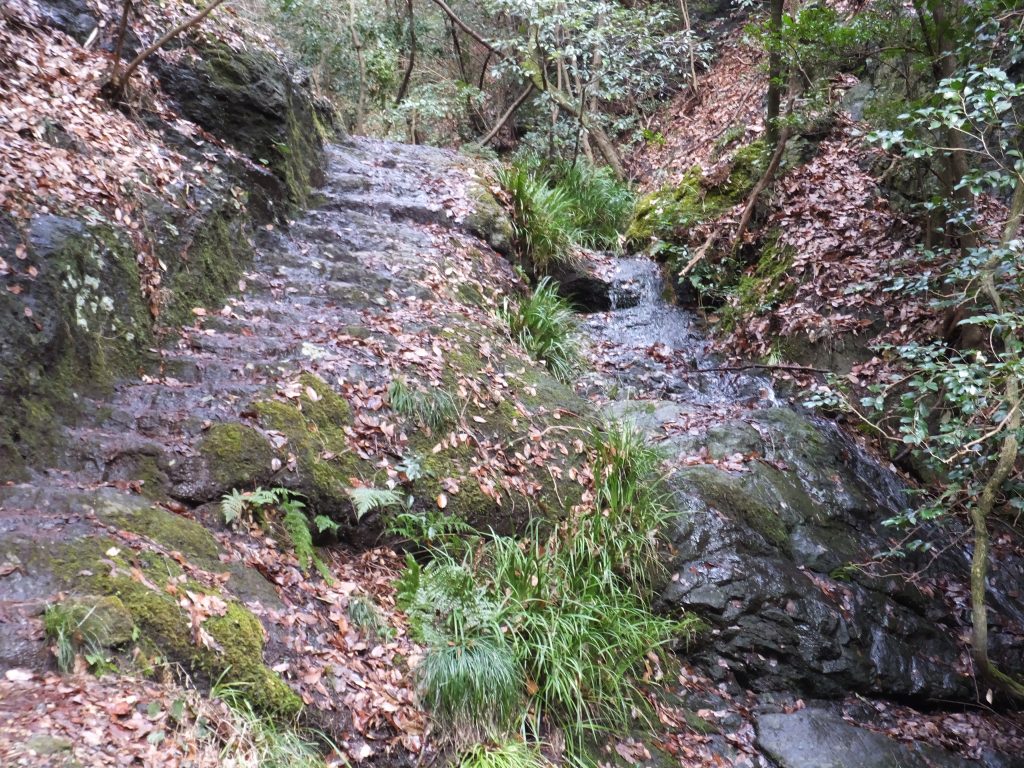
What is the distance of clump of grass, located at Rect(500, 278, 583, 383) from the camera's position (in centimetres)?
760

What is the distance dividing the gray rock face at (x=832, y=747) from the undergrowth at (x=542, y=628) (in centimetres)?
87

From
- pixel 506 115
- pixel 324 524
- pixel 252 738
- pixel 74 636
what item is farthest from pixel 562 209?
pixel 74 636

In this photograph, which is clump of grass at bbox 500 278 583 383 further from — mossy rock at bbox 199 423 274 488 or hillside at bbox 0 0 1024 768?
mossy rock at bbox 199 423 274 488

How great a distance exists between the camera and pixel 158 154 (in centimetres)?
580

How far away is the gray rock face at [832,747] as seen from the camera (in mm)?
4711

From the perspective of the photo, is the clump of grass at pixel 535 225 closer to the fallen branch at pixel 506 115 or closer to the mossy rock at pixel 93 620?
the fallen branch at pixel 506 115

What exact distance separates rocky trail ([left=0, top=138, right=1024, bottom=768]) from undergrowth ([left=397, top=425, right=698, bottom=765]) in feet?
0.64

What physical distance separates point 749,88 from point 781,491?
384 inches

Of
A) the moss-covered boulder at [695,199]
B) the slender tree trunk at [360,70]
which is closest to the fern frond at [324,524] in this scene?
the moss-covered boulder at [695,199]

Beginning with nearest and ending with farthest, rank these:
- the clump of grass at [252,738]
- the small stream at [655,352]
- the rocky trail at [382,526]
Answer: the clump of grass at [252,738] → the rocky trail at [382,526] → the small stream at [655,352]

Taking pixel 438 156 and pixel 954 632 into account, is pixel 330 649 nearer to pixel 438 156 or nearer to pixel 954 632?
pixel 954 632

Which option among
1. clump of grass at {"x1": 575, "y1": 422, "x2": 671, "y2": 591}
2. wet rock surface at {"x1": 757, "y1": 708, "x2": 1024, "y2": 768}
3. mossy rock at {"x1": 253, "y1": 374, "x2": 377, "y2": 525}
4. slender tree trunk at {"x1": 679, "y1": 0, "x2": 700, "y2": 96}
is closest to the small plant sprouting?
mossy rock at {"x1": 253, "y1": 374, "x2": 377, "y2": 525}

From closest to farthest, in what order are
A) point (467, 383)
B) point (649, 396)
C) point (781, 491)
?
point (467, 383) → point (781, 491) → point (649, 396)

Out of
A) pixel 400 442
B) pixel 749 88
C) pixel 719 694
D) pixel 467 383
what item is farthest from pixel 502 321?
pixel 749 88
